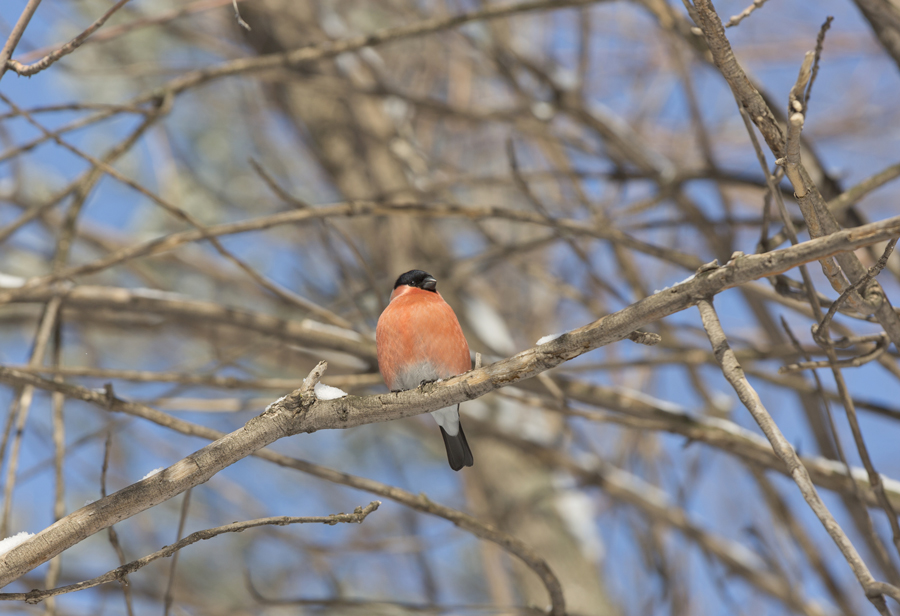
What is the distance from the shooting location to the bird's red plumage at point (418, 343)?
2947mm

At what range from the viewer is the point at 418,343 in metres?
2.96

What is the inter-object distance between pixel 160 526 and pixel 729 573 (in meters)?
5.81

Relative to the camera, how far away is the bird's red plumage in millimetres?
2947

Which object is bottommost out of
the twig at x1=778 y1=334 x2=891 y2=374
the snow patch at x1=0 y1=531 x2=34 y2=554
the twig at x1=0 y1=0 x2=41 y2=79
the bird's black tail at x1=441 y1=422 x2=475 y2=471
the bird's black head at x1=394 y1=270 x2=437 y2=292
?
the snow patch at x1=0 y1=531 x2=34 y2=554

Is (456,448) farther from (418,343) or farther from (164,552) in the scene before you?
(164,552)

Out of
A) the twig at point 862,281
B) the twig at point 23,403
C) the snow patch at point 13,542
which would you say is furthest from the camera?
the twig at point 23,403

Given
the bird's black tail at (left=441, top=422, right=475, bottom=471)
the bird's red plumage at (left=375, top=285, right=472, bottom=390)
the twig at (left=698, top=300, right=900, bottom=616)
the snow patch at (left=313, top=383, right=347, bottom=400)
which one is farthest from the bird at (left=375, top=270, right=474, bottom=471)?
the twig at (left=698, top=300, right=900, bottom=616)

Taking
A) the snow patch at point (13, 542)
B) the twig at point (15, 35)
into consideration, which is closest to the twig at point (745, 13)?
the twig at point (15, 35)

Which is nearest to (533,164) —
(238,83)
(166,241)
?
(238,83)

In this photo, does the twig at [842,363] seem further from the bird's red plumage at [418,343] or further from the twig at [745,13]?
the bird's red plumage at [418,343]

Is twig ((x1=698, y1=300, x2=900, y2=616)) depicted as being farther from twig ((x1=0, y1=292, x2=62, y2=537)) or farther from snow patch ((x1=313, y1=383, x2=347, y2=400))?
twig ((x1=0, y1=292, x2=62, y2=537))

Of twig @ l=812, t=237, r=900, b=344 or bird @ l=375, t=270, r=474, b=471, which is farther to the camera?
bird @ l=375, t=270, r=474, b=471

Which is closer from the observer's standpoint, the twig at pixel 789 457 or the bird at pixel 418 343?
the twig at pixel 789 457

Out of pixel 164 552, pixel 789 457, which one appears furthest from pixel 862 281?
pixel 164 552
